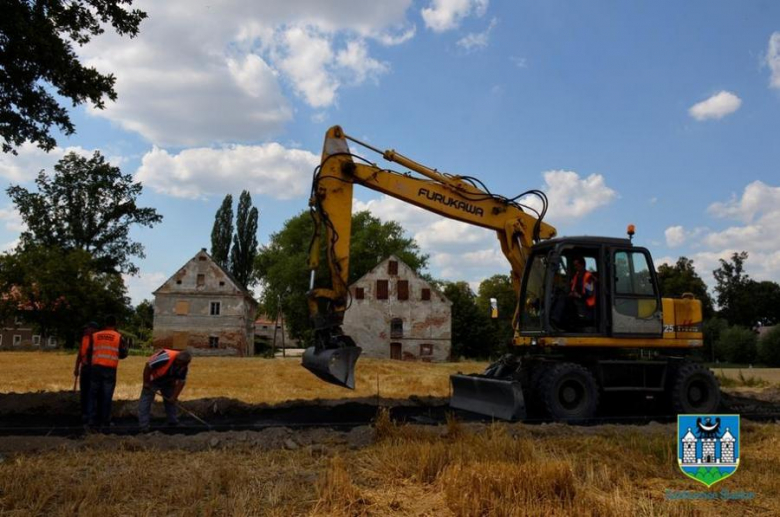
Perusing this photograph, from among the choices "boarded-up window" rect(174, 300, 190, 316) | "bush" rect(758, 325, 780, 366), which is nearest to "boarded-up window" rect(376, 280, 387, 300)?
"boarded-up window" rect(174, 300, 190, 316)

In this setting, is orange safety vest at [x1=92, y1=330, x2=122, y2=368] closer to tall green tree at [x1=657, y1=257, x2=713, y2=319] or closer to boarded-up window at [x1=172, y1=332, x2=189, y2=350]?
boarded-up window at [x1=172, y1=332, x2=189, y2=350]

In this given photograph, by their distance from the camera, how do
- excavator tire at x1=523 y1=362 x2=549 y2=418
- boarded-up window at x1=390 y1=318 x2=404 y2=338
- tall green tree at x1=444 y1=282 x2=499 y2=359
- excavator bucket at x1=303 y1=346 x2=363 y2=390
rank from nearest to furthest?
excavator bucket at x1=303 y1=346 x2=363 y2=390
excavator tire at x1=523 y1=362 x2=549 y2=418
boarded-up window at x1=390 y1=318 x2=404 y2=338
tall green tree at x1=444 y1=282 x2=499 y2=359

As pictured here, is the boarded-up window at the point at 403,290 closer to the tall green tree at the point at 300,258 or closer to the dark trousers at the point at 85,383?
the tall green tree at the point at 300,258

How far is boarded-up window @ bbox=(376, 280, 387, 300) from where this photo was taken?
5147 centimetres

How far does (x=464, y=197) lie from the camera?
1199 centimetres

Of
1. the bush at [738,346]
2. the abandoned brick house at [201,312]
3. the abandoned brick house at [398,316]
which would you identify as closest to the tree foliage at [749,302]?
the bush at [738,346]

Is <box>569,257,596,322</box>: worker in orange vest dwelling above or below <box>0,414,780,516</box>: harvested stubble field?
above

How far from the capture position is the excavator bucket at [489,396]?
1030cm

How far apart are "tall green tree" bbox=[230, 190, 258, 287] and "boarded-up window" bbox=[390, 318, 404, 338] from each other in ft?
77.4

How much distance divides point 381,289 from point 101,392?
41326mm

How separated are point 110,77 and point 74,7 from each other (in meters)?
1.48

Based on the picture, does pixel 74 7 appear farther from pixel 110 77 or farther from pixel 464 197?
pixel 464 197

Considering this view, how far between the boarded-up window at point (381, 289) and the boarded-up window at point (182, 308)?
1523 centimetres

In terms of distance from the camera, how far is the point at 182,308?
2106 inches
